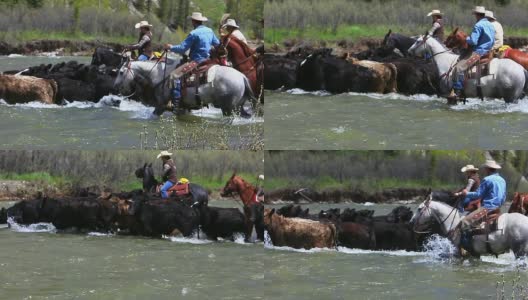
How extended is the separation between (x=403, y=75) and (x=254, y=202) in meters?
4.96

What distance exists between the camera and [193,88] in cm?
1585

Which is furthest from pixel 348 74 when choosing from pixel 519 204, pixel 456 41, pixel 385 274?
pixel 385 274

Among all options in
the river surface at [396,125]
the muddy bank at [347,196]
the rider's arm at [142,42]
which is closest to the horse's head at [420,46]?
the river surface at [396,125]

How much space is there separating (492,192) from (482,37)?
142 inches

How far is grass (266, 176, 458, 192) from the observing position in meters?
17.8

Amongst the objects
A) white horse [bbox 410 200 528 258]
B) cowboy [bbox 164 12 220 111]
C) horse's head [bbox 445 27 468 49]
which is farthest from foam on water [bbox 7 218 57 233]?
horse's head [bbox 445 27 468 49]

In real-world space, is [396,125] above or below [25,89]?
above

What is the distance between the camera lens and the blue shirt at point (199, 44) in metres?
15.7

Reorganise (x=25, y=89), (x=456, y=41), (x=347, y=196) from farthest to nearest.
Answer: (x=347, y=196) < (x=25, y=89) < (x=456, y=41)

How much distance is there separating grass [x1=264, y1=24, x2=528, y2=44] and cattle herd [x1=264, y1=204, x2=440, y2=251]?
6.63 meters

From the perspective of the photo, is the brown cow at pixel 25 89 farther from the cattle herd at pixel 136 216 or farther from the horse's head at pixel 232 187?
the horse's head at pixel 232 187

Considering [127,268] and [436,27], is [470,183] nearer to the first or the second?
[436,27]

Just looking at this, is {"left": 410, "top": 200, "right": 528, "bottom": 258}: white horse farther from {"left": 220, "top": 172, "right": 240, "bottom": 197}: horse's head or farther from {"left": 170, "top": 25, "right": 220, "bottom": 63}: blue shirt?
{"left": 170, "top": 25, "right": 220, "bottom": 63}: blue shirt

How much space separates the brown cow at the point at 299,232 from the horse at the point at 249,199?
46 centimetres
